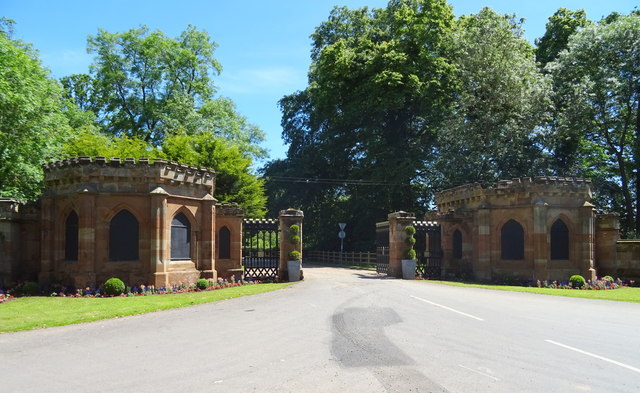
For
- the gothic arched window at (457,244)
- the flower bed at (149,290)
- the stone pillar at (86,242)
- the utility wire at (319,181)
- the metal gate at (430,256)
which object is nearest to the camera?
the flower bed at (149,290)

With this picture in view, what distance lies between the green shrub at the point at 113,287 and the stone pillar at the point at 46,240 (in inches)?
141

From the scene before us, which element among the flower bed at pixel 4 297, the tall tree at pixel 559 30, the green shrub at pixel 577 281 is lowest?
the green shrub at pixel 577 281

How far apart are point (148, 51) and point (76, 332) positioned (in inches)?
1493

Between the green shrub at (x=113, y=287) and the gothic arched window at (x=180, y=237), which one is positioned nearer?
the green shrub at (x=113, y=287)

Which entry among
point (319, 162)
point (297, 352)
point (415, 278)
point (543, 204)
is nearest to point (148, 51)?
point (319, 162)

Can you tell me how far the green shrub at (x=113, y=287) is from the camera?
63.6ft

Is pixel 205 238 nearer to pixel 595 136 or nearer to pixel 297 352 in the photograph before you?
pixel 297 352

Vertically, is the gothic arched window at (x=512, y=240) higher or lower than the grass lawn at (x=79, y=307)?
higher

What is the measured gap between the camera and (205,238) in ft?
76.4

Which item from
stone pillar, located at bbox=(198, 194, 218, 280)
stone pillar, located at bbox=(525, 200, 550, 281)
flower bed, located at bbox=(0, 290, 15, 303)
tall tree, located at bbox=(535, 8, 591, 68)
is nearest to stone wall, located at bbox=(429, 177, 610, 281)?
stone pillar, located at bbox=(525, 200, 550, 281)

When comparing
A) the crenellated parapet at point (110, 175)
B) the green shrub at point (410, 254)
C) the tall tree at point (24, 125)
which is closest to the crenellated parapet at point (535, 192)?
the green shrub at point (410, 254)

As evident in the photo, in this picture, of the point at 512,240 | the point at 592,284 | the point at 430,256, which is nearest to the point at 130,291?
the point at 430,256

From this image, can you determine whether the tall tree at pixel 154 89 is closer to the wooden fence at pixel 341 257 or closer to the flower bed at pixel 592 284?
the wooden fence at pixel 341 257

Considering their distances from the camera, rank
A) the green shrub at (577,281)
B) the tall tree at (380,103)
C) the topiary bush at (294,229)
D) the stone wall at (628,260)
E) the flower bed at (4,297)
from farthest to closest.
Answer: the tall tree at (380,103)
the stone wall at (628,260)
the topiary bush at (294,229)
the green shrub at (577,281)
the flower bed at (4,297)
